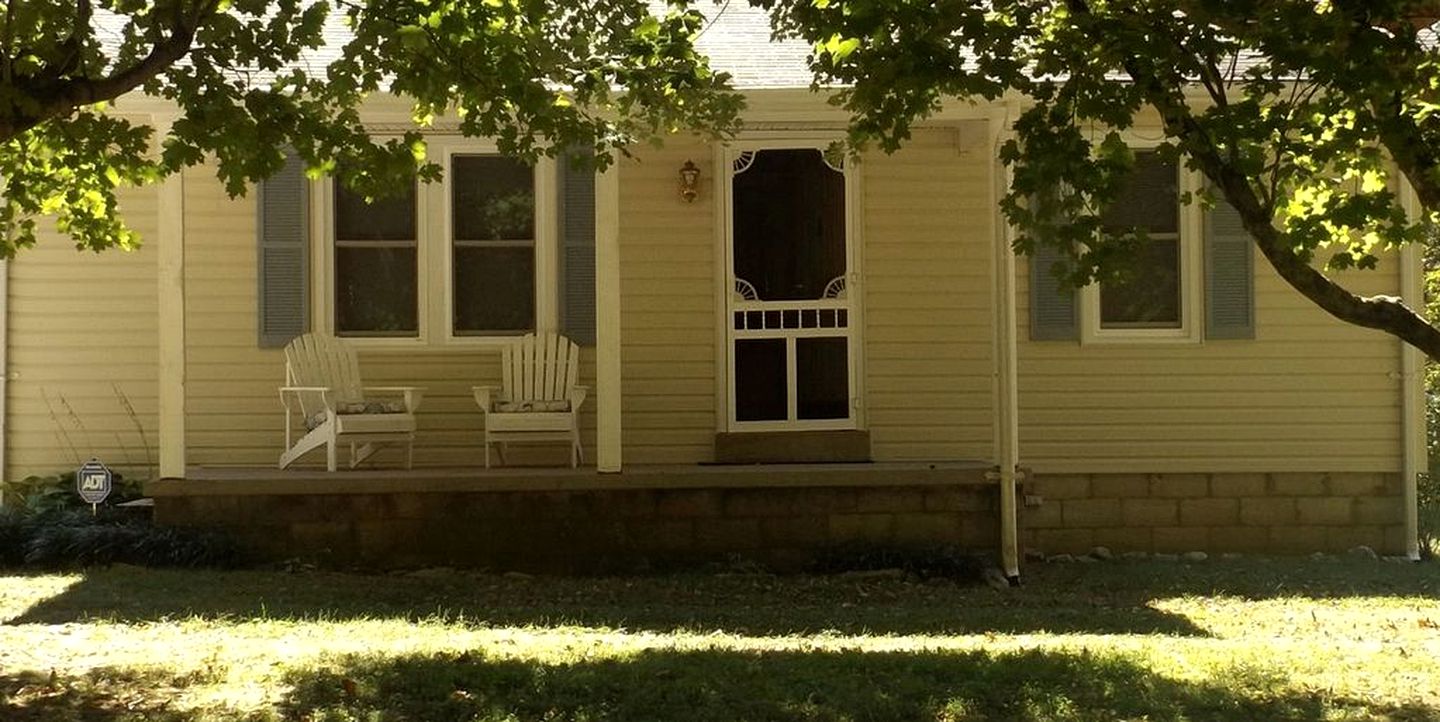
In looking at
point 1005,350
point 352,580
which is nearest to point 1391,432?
point 1005,350

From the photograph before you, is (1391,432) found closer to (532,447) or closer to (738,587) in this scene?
(738,587)

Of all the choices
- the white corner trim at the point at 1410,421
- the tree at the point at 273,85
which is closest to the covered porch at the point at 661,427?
the tree at the point at 273,85

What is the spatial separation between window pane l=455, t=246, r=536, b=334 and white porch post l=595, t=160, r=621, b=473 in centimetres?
124

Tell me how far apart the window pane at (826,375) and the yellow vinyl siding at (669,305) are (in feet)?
2.14

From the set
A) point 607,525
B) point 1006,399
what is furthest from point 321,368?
point 1006,399

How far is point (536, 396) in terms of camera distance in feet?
34.2

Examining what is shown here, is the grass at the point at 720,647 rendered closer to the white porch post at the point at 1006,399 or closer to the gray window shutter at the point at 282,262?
the white porch post at the point at 1006,399

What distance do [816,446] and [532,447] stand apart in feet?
6.56

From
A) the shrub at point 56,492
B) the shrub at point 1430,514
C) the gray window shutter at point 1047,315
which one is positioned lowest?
the shrub at point 1430,514

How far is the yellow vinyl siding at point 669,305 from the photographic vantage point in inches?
426

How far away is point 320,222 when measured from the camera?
10.7 m

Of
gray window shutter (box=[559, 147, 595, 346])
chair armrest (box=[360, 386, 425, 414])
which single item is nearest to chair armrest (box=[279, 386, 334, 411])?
chair armrest (box=[360, 386, 425, 414])

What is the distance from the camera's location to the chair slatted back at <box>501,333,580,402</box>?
10.4 m

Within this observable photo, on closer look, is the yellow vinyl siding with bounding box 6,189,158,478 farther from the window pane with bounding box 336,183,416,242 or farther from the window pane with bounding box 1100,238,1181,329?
the window pane with bounding box 1100,238,1181,329
